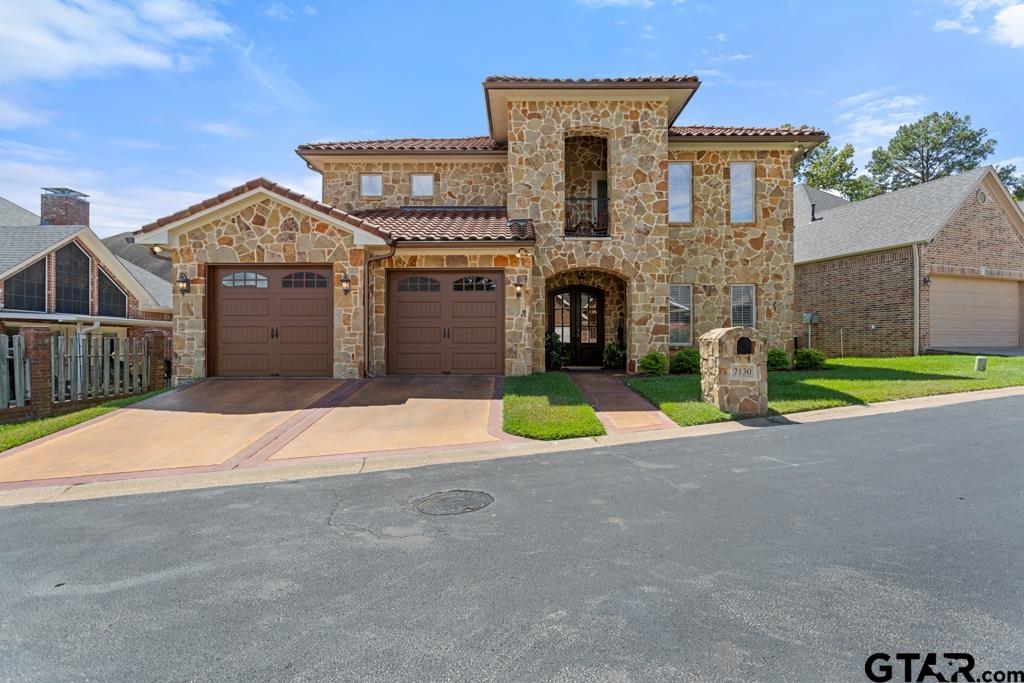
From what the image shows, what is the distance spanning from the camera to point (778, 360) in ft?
49.9

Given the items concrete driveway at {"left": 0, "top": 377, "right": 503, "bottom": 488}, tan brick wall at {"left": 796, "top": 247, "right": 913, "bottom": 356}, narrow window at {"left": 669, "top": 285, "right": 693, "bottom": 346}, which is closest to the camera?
concrete driveway at {"left": 0, "top": 377, "right": 503, "bottom": 488}

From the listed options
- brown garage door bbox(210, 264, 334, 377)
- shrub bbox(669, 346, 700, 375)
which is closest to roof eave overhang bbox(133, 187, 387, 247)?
brown garage door bbox(210, 264, 334, 377)

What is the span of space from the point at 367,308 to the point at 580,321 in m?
7.18

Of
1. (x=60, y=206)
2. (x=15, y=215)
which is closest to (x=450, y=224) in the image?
(x=60, y=206)

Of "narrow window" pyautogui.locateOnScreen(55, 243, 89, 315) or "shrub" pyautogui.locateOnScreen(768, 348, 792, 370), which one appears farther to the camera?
"narrow window" pyautogui.locateOnScreen(55, 243, 89, 315)

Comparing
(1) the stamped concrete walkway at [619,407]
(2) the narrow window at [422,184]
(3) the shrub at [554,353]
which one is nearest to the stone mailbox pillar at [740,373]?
(1) the stamped concrete walkway at [619,407]

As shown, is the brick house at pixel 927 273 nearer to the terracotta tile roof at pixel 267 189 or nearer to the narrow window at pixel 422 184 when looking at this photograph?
the narrow window at pixel 422 184

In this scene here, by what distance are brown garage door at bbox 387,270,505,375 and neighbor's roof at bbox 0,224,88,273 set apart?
1495 centimetres

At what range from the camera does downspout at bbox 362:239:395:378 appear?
41.7ft

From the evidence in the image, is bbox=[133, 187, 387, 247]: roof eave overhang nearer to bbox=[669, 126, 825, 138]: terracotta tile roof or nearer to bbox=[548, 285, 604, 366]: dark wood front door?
bbox=[548, 285, 604, 366]: dark wood front door

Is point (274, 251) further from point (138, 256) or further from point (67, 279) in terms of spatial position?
point (138, 256)

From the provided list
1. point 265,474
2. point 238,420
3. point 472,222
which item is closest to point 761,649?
point 265,474

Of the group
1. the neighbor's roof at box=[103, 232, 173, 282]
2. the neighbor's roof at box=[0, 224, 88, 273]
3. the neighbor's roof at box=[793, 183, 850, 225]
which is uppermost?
the neighbor's roof at box=[793, 183, 850, 225]

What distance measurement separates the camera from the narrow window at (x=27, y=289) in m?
18.1
